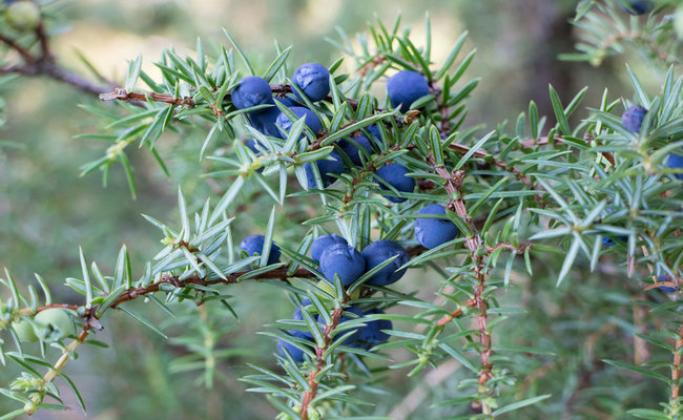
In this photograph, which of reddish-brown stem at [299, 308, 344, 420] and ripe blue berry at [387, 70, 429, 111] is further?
ripe blue berry at [387, 70, 429, 111]

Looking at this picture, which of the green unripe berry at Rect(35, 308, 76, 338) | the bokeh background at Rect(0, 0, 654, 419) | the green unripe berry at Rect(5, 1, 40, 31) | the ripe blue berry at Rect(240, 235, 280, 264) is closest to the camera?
the green unripe berry at Rect(35, 308, 76, 338)

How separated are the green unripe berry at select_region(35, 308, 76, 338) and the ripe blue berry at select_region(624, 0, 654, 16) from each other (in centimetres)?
62

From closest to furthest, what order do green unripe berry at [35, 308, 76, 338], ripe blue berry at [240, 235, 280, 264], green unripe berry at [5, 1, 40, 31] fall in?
1. green unripe berry at [35, 308, 76, 338]
2. ripe blue berry at [240, 235, 280, 264]
3. green unripe berry at [5, 1, 40, 31]

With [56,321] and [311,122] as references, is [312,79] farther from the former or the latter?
[56,321]

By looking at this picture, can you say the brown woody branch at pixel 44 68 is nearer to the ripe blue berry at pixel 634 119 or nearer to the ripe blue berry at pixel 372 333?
the ripe blue berry at pixel 372 333

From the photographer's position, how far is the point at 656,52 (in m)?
0.79

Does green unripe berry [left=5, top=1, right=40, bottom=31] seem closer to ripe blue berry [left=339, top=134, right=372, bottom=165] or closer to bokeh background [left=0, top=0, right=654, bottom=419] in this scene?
bokeh background [left=0, top=0, right=654, bottom=419]

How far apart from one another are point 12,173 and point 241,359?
77 centimetres

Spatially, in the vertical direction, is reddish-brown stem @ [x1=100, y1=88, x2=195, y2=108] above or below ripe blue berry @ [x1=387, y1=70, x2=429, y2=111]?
below

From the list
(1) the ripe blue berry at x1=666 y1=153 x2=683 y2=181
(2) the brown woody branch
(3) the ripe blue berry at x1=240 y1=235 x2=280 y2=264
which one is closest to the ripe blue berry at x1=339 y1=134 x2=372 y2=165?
(3) the ripe blue berry at x1=240 y1=235 x2=280 y2=264

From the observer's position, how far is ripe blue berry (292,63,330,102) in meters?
0.51

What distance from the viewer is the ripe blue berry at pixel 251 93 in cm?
48

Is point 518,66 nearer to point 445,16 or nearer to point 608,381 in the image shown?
point 445,16

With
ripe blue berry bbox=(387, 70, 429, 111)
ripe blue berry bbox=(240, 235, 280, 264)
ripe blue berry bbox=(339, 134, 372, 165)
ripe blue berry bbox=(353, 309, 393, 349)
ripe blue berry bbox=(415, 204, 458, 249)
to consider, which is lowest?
ripe blue berry bbox=(353, 309, 393, 349)
